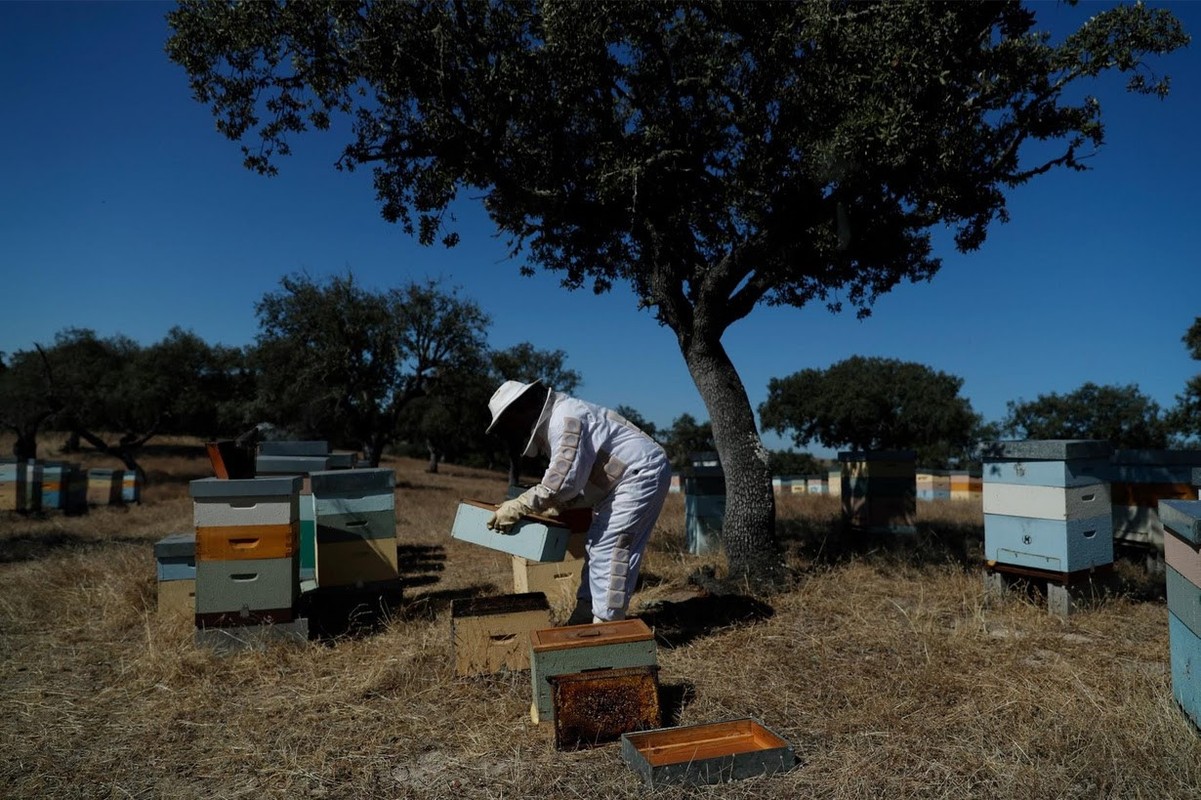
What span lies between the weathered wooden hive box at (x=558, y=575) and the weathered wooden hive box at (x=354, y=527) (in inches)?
42.0

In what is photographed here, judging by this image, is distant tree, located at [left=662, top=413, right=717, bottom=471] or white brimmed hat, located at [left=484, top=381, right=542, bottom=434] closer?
white brimmed hat, located at [left=484, top=381, right=542, bottom=434]

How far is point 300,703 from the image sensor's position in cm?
407

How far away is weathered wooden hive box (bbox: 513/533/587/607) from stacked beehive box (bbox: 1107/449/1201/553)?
5.31 meters

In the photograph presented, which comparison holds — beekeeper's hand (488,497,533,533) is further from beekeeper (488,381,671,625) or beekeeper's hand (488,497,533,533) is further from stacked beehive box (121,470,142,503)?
stacked beehive box (121,470,142,503)

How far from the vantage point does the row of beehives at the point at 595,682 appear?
10.1 ft

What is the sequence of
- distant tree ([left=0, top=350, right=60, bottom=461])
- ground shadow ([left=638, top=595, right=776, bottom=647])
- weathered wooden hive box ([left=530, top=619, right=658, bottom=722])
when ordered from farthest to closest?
distant tree ([left=0, top=350, right=60, bottom=461]), ground shadow ([left=638, top=595, right=776, bottom=647]), weathered wooden hive box ([left=530, top=619, right=658, bottom=722])

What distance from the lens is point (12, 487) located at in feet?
46.9

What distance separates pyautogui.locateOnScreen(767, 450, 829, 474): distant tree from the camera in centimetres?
5069

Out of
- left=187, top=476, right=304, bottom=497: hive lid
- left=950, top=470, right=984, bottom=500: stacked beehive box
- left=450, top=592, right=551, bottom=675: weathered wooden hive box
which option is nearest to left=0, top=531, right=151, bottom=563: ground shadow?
left=187, top=476, right=304, bottom=497: hive lid

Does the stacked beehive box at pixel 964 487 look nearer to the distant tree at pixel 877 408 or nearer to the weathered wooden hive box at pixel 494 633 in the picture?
the distant tree at pixel 877 408

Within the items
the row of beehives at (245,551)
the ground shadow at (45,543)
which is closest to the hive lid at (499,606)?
the row of beehives at (245,551)

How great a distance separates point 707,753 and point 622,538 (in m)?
1.43

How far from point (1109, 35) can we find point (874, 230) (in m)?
2.36

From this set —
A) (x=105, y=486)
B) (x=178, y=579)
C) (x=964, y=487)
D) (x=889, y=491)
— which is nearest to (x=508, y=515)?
(x=178, y=579)
